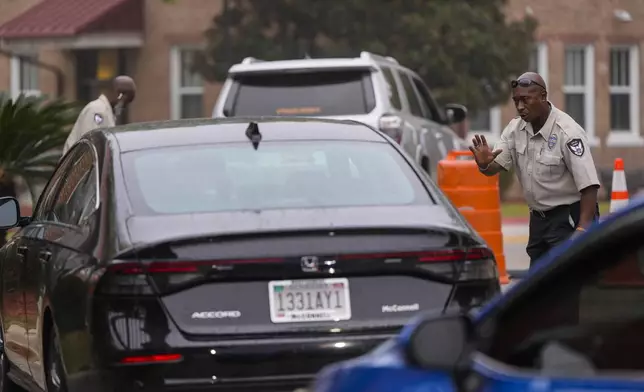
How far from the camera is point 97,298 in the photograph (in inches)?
246

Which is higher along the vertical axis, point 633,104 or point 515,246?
point 515,246

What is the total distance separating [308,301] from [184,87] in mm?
29230

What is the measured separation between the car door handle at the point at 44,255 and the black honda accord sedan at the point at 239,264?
0.05 feet

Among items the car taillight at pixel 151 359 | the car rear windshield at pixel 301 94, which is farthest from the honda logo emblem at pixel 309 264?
the car rear windshield at pixel 301 94

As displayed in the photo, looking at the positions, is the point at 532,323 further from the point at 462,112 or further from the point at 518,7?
the point at 518,7

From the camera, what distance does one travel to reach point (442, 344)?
3855 millimetres

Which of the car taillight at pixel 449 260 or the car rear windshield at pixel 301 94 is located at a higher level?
the car taillight at pixel 449 260

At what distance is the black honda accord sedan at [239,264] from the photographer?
6191mm

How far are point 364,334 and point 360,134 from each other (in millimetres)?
1486

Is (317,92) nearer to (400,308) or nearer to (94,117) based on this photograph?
(94,117)

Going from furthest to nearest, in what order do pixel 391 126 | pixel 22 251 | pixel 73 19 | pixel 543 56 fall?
pixel 543 56 < pixel 73 19 < pixel 391 126 < pixel 22 251

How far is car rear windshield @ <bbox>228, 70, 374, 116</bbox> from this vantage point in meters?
15.5

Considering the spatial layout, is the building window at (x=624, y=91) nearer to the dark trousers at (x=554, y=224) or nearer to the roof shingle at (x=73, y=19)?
the roof shingle at (x=73, y=19)

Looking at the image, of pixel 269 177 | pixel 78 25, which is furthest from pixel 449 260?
pixel 78 25
